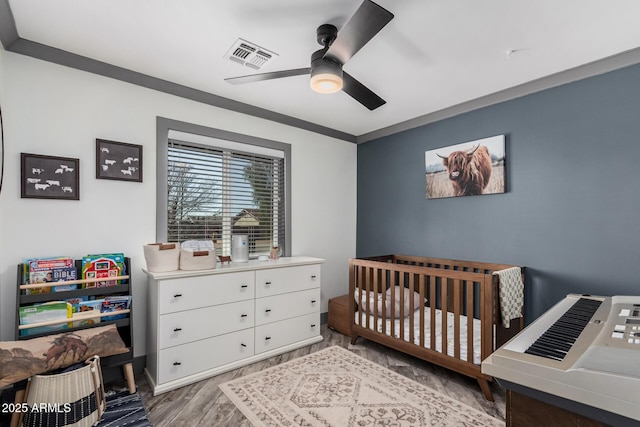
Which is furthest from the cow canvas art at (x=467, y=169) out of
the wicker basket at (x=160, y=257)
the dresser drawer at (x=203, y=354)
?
the wicker basket at (x=160, y=257)

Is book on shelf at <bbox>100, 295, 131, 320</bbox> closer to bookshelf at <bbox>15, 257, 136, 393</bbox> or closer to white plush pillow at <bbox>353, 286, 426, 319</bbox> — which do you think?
bookshelf at <bbox>15, 257, 136, 393</bbox>

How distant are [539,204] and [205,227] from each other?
3.00 metres

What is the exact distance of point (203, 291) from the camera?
2453mm

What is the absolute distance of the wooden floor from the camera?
77.0 inches

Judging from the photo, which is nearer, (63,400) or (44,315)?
(63,400)

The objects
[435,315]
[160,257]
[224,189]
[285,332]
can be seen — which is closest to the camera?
[160,257]

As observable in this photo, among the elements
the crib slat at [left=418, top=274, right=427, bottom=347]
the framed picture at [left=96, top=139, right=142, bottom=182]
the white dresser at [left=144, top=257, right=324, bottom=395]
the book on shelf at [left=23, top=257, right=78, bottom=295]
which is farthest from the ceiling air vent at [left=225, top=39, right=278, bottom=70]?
the crib slat at [left=418, top=274, right=427, bottom=347]

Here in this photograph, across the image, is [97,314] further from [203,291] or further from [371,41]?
[371,41]

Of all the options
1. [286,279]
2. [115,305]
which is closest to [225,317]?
[286,279]

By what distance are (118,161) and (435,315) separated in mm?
2855

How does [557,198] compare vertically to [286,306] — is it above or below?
above

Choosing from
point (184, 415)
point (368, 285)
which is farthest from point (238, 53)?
point (184, 415)

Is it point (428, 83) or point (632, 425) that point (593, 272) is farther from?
point (632, 425)

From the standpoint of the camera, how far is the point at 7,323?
6.69 feet
